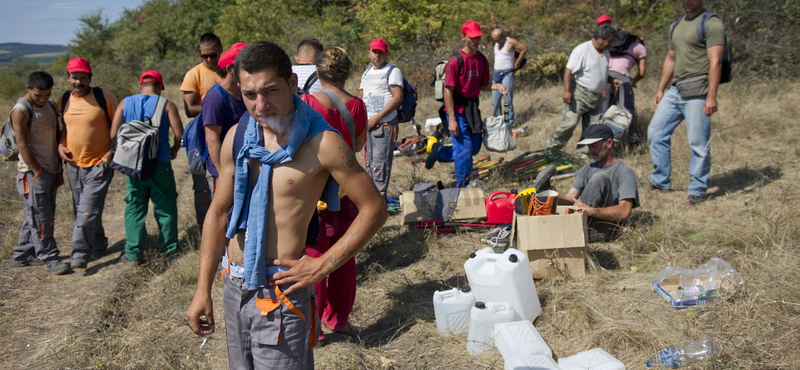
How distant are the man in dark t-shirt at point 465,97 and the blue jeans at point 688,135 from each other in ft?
5.99

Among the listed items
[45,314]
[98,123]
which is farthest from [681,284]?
[98,123]

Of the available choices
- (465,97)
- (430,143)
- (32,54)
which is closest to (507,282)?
(465,97)

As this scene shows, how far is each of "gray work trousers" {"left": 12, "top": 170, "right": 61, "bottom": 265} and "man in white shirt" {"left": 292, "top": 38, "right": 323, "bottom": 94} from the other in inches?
109

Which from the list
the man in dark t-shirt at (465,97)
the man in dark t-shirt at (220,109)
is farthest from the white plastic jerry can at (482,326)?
the man in dark t-shirt at (465,97)

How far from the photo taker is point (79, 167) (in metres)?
5.55

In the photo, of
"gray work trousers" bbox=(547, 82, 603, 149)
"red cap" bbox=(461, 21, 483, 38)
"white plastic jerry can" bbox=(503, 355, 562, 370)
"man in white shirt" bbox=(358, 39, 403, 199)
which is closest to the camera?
"white plastic jerry can" bbox=(503, 355, 562, 370)

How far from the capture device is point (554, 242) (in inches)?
158

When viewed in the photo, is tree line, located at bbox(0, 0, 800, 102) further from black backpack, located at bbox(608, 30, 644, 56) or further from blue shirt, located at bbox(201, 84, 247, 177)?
blue shirt, located at bbox(201, 84, 247, 177)

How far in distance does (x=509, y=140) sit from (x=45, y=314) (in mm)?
4849

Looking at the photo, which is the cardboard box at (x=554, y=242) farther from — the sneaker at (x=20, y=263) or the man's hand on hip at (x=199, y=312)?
the sneaker at (x=20, y=263)

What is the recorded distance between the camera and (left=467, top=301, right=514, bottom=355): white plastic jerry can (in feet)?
11.2

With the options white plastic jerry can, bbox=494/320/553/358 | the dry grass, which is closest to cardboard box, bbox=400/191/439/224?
the dry grass

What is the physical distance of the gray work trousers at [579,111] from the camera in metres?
7.32

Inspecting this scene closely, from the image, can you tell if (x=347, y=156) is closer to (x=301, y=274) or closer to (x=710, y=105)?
(x=301, y=274)
